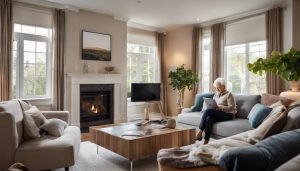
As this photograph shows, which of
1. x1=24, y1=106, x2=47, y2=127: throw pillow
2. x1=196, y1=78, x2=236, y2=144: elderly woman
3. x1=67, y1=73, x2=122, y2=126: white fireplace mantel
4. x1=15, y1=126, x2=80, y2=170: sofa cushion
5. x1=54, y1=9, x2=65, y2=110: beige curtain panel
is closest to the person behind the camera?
x1=15, y1=126, x2=80, y2=170: sofa cushion

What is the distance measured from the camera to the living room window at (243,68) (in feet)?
17.4

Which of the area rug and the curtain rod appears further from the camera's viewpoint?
the curtain rod

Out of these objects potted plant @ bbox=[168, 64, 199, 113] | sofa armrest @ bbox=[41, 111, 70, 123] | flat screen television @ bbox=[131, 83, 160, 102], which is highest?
potted plant @ bbox=[168, 64, 199, 113]

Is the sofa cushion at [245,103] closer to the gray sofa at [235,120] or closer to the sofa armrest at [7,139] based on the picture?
the gray sofa at [235,120]

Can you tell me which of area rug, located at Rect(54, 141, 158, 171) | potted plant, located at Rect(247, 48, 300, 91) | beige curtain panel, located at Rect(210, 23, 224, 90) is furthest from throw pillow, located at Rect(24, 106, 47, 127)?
beige curtain panel, located at Rect(210, 23, 224, 90)

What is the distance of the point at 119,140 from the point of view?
2887mm

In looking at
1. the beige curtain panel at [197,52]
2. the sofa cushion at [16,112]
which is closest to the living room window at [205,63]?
the beige curtain panel at [197,52]

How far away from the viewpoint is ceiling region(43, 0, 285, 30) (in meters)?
→ 4.77

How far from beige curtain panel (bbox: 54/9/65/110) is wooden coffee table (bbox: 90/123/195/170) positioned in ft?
6.00

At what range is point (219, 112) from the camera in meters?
4.01

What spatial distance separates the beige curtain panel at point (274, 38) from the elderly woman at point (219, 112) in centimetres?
128

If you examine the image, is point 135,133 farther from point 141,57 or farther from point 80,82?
point 141,57

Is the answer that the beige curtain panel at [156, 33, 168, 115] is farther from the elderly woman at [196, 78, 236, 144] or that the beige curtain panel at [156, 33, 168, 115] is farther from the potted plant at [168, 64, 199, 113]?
the elderly woman at [196, 78, 236, 144]

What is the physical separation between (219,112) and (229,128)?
0.40m
